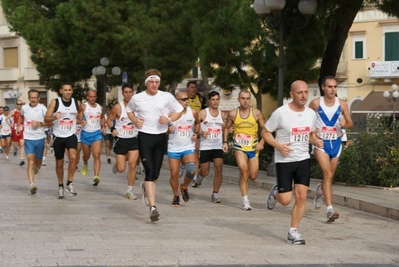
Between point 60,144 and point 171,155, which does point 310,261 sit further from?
point 60,144

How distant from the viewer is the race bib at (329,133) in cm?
1264

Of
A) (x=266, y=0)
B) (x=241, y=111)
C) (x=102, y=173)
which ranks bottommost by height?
(x=102, y=173)

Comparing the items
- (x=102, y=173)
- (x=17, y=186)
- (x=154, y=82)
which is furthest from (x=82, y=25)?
(x=154, y=82)

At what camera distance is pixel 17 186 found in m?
18.3

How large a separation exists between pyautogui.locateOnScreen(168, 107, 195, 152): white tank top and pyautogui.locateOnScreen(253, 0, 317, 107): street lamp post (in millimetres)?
4550

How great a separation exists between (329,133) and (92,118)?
21.9 ft

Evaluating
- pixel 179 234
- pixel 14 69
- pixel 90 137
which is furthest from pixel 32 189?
pixel 14 69

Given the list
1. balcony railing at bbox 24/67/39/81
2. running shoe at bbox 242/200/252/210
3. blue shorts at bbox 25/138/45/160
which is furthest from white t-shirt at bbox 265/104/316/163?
balcony railing at bbox 24/67/39/81

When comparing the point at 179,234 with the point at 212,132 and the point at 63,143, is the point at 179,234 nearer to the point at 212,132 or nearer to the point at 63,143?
the point at 212,132

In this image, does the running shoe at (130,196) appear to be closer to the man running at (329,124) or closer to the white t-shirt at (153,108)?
Result: the white t-shirt at (153,108)

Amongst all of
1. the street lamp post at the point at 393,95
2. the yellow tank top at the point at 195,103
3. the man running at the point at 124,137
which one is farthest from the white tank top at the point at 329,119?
the street lamp post at the point at 393,95

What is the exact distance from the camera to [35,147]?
1658 cm

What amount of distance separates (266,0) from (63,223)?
7.94m

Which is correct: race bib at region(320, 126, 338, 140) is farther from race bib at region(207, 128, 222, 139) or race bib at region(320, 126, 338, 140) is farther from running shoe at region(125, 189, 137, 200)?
running shoe at region(125, 189, 137, 200)
